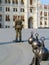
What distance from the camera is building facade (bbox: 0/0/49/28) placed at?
72750 millimetres

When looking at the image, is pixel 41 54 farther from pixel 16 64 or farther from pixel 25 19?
pixel 25 19

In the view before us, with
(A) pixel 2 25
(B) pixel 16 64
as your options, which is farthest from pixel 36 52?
(A) pixel 2 25

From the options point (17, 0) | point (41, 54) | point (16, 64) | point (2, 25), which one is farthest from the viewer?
point (17, 0)

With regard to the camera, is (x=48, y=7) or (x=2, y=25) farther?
(x=48, y=7)

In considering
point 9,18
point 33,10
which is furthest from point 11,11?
point 33,10

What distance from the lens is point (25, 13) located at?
7494cm

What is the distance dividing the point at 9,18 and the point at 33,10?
25.2ft

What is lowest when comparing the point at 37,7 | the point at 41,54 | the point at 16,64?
the point at 16,64

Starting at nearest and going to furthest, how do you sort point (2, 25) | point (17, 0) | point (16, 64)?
1. point (16, 64)
2. point (2, 25)
3. point (17, 0)

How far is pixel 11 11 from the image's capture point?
7300cm

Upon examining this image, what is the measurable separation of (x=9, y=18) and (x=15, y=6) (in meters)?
Answer: 3.91

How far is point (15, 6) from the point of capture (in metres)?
74.4

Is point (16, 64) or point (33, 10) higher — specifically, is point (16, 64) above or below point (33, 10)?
below

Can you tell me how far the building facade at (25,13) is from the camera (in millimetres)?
72750
